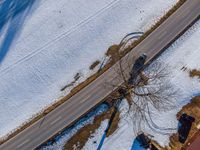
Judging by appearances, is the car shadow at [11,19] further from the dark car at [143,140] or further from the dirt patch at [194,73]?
the dirt patch at [194,73]

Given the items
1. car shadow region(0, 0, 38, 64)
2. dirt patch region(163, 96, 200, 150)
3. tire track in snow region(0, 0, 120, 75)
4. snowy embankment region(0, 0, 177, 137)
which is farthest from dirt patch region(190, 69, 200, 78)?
car shadow region(0, 0, 38, 64)

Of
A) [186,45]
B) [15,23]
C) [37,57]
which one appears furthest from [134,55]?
[15,23]

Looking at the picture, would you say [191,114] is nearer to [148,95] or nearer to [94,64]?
[148,95]

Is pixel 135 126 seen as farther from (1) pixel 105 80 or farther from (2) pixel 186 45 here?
(2) pixel 186 45

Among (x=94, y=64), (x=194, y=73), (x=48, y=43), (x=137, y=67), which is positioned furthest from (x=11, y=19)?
(x=194, y=73)

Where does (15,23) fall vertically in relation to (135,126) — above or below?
above
